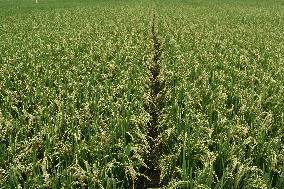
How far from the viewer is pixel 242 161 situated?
488 cm

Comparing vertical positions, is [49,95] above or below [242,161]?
above

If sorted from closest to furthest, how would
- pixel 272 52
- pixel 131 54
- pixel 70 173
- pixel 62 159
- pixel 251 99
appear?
pixel 70 173 < pixel 62 159 < pixel 251 99 < pixel 131 54 < pixel 272 52

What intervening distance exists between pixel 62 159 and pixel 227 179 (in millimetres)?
2254

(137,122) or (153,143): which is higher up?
(137,122)

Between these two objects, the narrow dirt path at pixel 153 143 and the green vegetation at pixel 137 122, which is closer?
the green vegetation at pixel 137 122

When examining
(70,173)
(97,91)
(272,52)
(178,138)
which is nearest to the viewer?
(70,173)

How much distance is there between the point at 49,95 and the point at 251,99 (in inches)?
155

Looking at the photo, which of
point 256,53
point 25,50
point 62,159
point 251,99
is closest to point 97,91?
point 62,159

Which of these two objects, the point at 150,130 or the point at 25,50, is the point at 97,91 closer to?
the point at 150,130

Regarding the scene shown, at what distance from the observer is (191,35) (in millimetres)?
14766

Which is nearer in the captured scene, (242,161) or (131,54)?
(242,161)

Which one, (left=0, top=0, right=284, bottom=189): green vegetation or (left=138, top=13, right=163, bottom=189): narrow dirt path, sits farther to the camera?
(left=138, top=13, right=163, bottom=189): narrow dirt path

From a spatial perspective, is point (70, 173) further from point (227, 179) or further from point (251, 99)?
point (251, 99)

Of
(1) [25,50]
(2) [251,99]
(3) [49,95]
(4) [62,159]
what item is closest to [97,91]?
(3) [49,95]
